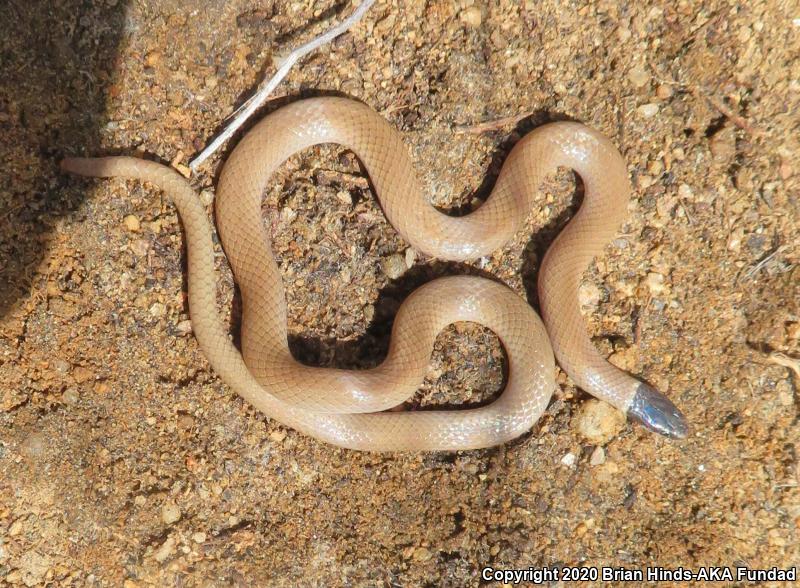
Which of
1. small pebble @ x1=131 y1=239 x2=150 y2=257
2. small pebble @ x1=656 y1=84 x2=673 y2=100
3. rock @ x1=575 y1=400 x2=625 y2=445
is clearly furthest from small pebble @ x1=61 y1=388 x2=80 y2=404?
small pebble @ x1=656 y1=84 x2=673 y2=100

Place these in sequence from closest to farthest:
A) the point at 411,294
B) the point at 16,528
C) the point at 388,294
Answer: the point at 16,528, the point at 411,294, the point at 388,294

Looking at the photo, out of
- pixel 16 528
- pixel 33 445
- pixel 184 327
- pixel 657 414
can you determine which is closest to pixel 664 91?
pixel 657 414

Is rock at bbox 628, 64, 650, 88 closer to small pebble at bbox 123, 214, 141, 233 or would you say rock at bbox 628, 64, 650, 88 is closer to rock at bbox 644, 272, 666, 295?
rock at bbox 644, 272, 666, 295

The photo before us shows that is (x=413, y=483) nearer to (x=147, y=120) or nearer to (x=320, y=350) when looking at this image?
(x=320, y=350)

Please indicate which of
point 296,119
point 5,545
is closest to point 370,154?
point 296,119

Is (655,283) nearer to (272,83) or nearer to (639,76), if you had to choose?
(639,76)

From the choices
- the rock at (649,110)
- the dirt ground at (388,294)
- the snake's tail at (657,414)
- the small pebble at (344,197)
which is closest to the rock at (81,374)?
the dirt ground at (388,294)
